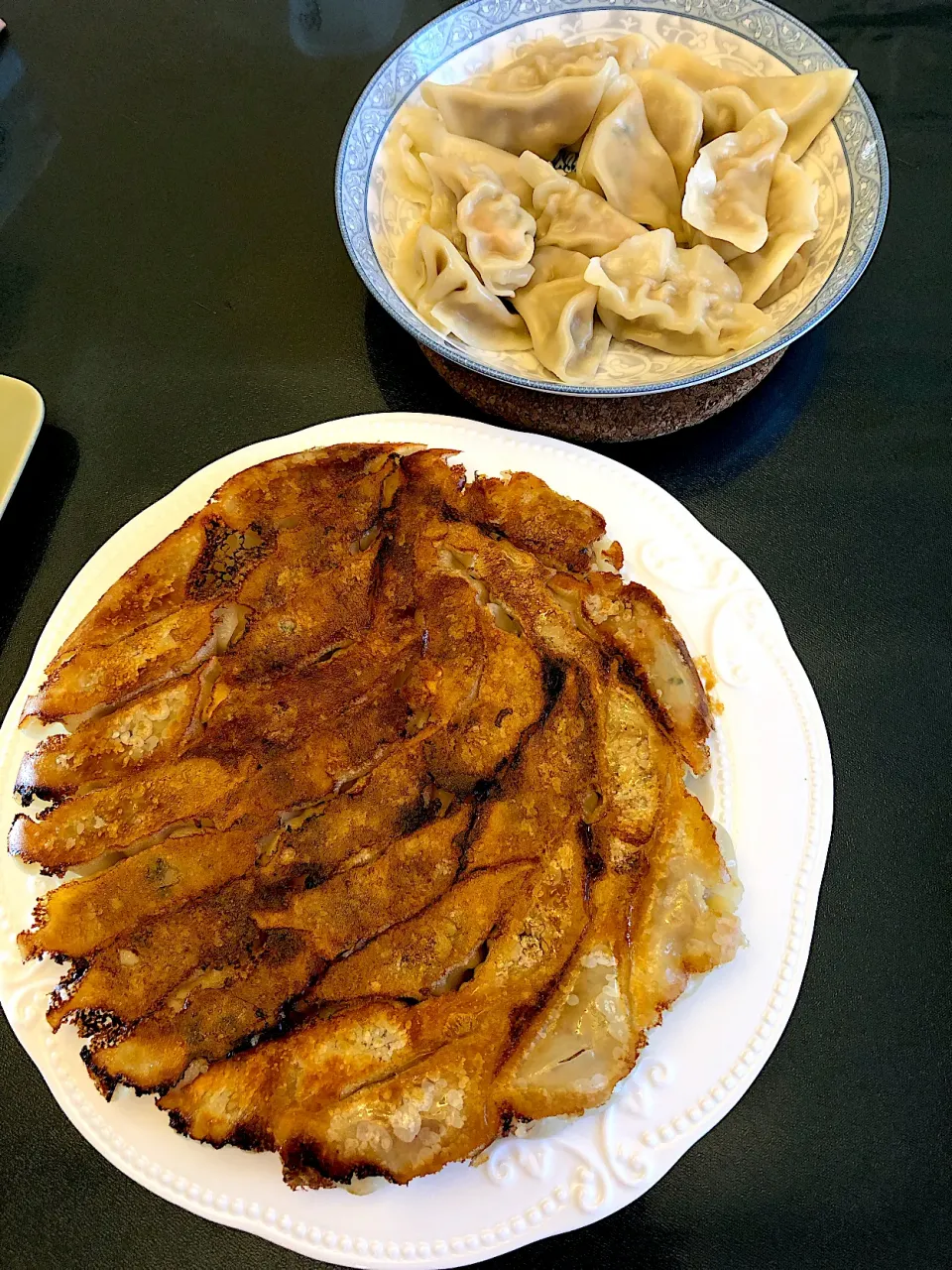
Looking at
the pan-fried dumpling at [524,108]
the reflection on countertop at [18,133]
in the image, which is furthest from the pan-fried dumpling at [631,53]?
the reflection on countertop at [18,133]

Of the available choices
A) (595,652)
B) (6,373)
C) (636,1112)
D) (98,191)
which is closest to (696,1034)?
(636,1112)

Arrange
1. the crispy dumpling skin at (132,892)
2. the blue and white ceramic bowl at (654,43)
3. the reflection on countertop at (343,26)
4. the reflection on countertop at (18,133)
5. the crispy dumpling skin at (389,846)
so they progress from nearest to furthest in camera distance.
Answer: the crispy dumpling skin at (389,846)
the crispy dumpling skin at (132,892)
the blue and white ceramic bowl at (654,43)
the reflection on countertop at (18,133)
the reflection on countertop at (343,26)

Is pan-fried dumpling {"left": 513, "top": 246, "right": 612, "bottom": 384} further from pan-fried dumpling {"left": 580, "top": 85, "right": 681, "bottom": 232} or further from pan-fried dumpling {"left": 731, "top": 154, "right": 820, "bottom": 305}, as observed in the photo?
pan-fried dumpling {"left": 731, "top": 154, "right": 820, "bottom": 305}

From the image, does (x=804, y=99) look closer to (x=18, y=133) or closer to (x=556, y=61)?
(x=556, y=61)

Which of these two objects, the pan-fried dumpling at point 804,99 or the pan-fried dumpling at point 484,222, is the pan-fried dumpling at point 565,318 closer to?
the pan-fried dumpling at point 484,222

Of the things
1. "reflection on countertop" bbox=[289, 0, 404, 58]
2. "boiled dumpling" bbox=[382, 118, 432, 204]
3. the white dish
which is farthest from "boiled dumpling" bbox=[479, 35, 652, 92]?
the white dish

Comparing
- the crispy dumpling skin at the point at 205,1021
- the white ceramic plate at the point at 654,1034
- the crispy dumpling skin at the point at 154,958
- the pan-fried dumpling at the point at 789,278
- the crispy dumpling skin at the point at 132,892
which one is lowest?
the white ceramic plate at the point at 654,1034
